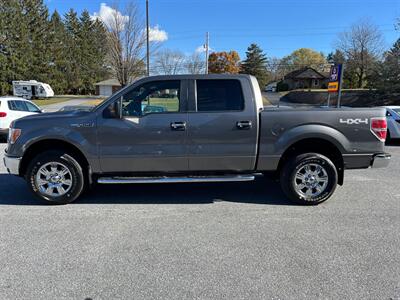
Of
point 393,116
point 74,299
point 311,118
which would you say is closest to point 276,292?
point 74,299

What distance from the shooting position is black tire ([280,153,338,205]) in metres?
4.63

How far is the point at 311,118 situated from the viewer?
453 centimetres

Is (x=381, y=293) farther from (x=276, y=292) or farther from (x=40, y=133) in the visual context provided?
(x=40, y=133)

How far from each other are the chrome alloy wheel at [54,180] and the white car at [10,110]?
720cm

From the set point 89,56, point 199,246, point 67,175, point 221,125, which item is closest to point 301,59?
point 89,56

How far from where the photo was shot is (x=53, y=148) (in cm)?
466

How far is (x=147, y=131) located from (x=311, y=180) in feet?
8.72

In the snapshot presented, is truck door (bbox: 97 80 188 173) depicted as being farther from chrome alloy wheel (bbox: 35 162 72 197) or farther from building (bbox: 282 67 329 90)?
building (bbox: 282 67 329 90)

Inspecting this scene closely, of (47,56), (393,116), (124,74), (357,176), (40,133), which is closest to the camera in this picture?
(40,133)

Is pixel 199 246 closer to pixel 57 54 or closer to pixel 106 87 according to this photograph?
pixel 57 54

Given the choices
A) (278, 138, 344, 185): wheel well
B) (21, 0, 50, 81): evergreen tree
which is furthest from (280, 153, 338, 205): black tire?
(21, 0, 50, 81): evergreen tree

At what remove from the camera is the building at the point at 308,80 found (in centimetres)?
6931

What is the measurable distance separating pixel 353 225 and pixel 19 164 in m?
4.89

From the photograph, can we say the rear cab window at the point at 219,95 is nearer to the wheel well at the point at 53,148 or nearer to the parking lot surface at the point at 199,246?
the parking lot surface at the point at 199,246
